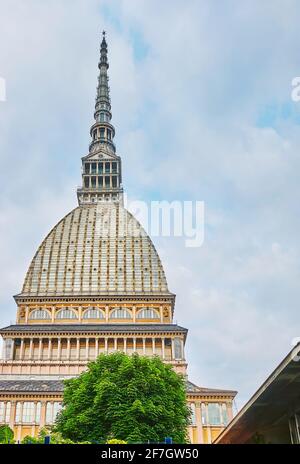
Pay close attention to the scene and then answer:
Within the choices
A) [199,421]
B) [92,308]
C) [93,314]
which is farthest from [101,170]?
[199,421]

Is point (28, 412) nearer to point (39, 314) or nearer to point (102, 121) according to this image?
point (39, 314)

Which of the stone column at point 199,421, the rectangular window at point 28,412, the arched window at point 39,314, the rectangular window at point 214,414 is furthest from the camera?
the arched window at point 39,314

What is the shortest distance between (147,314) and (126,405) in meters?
53.1

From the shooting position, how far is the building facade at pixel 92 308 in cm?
6944

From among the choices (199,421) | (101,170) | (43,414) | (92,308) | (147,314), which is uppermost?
(101,170)

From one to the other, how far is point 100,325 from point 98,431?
47482 mm

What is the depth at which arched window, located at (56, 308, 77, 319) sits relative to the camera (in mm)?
90688

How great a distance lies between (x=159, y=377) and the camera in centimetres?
4228

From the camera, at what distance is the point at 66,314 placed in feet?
299

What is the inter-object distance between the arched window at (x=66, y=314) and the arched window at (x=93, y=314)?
1.94 meters

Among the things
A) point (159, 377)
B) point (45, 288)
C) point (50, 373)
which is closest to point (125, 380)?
point (159, 377)

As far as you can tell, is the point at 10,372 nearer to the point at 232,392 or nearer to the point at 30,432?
the point at 30,432

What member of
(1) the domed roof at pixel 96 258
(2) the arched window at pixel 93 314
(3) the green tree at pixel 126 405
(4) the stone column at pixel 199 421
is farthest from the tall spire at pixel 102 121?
(3) the green tree at pixel 126 405

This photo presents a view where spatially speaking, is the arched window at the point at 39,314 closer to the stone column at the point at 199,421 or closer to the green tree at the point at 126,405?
the stone column at the point at 199,421
